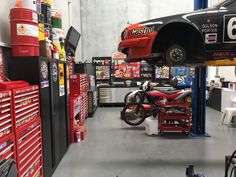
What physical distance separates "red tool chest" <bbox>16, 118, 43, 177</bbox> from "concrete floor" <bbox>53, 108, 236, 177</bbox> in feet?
2.08

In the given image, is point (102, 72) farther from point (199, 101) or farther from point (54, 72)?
point (54, 72)

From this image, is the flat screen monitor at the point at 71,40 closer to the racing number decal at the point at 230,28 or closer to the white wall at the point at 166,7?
the racing number decal at the point at 230,28

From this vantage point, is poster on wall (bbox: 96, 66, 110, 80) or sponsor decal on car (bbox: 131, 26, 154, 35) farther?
poster on wall (bbox: 96, 66, 110, 80)

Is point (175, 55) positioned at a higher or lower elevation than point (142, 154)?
higher

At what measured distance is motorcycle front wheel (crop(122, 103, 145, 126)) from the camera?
16.7ft

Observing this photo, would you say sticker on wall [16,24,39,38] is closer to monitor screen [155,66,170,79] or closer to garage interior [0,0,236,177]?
garage interior [0,0,236,177]

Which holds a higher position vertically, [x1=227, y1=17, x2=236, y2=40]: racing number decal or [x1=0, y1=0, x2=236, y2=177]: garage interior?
[x1=227, y1=17, x2=236, y2=40]: racing number decal

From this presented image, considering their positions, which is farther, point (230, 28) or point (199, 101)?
point (199, 101)

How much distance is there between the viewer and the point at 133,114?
204 inches

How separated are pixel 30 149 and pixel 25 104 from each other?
48 centimetres

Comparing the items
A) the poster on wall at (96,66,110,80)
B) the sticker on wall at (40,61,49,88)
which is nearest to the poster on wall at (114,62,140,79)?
the poster on wall at (96,66,110,80)

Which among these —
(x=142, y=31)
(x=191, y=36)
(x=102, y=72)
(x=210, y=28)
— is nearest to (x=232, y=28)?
(x=210, y=28)

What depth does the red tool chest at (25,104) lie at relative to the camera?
1.93 m

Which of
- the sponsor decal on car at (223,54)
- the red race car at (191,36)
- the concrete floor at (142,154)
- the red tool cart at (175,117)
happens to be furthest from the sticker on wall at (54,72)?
the red tool cart at (175,117)
